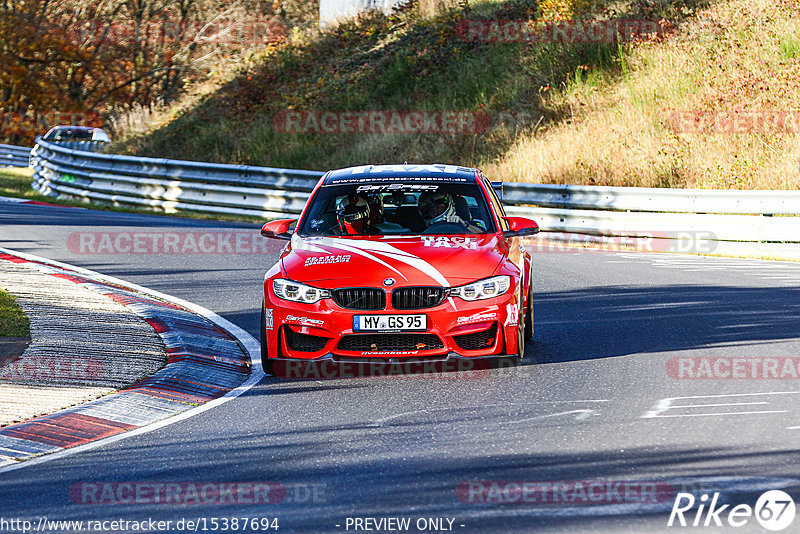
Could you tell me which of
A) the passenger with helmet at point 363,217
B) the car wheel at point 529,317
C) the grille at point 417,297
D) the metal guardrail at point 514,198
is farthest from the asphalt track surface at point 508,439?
the metal guardrail at point 514,198

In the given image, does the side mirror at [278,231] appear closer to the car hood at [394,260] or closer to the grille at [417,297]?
the car hood at [394,260]

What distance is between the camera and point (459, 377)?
8914mm

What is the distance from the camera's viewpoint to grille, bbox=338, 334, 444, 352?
8609mm

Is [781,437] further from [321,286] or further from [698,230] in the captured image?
[698,230]

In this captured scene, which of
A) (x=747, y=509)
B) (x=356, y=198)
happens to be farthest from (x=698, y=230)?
(x=747, y=509)

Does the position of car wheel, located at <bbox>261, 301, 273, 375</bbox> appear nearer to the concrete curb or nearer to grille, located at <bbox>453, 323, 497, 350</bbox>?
the concrete curb

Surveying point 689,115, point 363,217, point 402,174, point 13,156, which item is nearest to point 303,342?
point 363,217

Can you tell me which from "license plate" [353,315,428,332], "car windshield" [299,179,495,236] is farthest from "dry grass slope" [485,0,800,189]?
"license plate" [353,315,428,332]

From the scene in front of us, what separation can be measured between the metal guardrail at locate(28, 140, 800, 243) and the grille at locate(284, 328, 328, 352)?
10.1m

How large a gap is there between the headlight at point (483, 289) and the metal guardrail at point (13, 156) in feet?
120

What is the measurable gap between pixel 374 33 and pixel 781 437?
100 feet

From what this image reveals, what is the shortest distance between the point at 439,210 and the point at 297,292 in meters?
1.75

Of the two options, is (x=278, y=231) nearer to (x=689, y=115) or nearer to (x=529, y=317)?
(x=529, y=317)

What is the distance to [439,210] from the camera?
9969 mm
